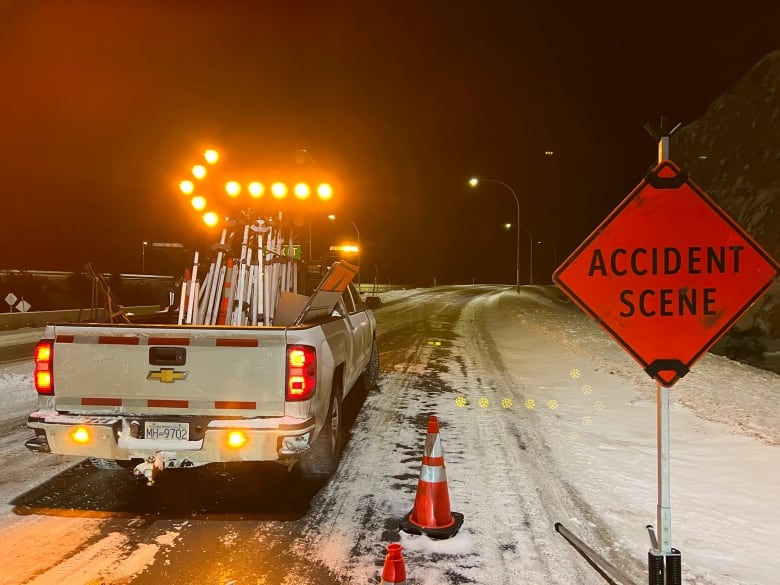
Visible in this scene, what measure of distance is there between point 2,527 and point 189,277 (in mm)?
2951

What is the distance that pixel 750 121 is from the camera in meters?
35.3

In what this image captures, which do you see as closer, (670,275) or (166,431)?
(670,275)

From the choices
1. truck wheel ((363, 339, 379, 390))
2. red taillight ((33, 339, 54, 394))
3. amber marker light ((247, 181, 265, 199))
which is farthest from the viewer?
truck wheel ((363, 339, 379, 390))

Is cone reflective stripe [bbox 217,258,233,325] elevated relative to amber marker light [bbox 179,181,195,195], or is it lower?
lower

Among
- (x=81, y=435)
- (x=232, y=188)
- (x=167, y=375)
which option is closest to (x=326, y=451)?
(x=167, y=375)

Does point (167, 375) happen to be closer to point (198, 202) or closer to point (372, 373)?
point (198, 202)

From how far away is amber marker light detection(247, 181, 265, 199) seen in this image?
597 cm

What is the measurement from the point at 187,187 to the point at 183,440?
2971 millimetres

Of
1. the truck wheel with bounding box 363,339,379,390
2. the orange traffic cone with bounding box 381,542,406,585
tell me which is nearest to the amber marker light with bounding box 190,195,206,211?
the truck wheel with bounding box 363,339,379,390

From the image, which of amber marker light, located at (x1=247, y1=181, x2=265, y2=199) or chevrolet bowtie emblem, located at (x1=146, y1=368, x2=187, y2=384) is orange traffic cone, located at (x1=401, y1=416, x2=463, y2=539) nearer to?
chevrolet bowtie emblem, located at (x1=146, y1=368, x2=187, y2=384)

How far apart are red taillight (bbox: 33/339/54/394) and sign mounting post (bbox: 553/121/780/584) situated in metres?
3.86

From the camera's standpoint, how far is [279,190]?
604cm

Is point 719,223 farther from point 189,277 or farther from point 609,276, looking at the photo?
point 189,277

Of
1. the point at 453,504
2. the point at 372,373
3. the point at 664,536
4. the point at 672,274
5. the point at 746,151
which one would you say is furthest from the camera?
the point at 746,151
